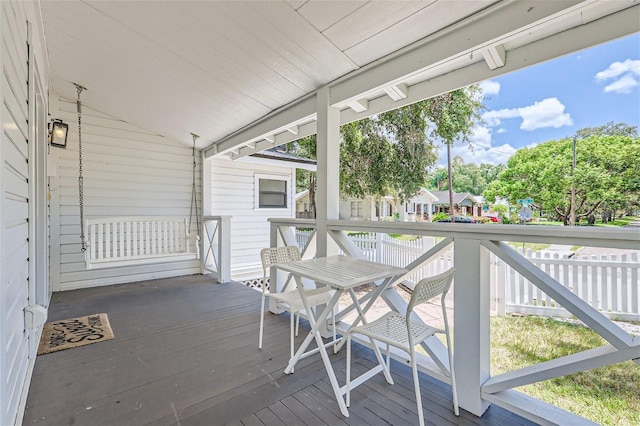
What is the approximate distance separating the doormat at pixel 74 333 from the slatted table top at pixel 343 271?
2207 mm

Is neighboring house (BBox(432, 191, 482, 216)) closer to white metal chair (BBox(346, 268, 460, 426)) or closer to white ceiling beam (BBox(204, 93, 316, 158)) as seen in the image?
white ceiling beam (BBox(204, 93, 316, 158))

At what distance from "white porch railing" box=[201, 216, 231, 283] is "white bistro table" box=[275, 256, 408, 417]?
3031 mm

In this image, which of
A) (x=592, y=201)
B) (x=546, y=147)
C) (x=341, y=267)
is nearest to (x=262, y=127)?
(x=341, y=267)

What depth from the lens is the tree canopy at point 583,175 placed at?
817 centimetres

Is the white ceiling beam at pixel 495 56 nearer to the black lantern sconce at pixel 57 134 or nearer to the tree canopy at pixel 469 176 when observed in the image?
the black lantern sconce at pixel 57 134

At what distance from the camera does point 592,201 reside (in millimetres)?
9016

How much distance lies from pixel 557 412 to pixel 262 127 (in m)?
4.02

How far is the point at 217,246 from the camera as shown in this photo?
564cm

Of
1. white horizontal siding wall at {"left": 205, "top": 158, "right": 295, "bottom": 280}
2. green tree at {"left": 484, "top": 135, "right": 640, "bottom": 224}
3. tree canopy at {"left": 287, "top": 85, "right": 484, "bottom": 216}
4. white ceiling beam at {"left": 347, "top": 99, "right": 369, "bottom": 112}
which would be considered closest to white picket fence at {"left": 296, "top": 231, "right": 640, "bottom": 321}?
white ceiling beam at {"left": 347, "top": 99, "right": 369, "bottom": 112}

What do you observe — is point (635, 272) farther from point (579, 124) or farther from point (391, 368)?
point (579, 124)

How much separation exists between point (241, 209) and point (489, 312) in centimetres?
580

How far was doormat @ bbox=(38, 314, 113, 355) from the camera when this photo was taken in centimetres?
275

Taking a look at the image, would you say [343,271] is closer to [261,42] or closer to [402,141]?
[261,42]

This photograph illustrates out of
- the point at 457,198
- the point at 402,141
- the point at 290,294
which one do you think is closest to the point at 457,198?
the point at 457,198
